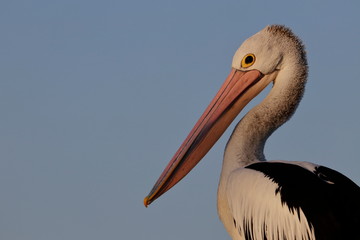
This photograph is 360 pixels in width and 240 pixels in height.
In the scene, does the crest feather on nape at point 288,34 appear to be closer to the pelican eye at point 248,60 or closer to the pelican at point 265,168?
the pelican at point 265,168

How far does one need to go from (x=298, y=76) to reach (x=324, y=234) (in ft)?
9.10

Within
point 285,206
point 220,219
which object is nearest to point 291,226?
point 285,206

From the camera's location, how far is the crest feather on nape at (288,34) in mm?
14992

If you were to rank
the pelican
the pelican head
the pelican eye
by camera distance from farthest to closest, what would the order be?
1. the pelican eye
2. the pelican head
3. the pelican

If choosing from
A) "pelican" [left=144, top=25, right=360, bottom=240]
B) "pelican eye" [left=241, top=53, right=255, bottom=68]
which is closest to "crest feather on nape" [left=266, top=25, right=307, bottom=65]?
"pelican" [left=144, top=25, right=360, bottom=240]

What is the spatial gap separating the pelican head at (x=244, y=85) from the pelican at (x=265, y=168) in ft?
0.04

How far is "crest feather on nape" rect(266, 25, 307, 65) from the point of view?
49.2 feet

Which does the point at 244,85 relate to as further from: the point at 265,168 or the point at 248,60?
the point at 265,168

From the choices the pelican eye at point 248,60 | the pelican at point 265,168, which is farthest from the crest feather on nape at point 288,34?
the pelican eye at point 248,60

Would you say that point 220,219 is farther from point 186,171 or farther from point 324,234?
point 324,234

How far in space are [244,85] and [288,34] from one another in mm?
815

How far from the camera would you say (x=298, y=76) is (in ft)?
48.8

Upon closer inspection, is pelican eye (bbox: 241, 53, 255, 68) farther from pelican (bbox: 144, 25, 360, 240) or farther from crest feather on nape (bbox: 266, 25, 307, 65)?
crest feather on nape (bbox: 266, 25, 307, 65)

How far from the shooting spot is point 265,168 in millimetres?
13664
